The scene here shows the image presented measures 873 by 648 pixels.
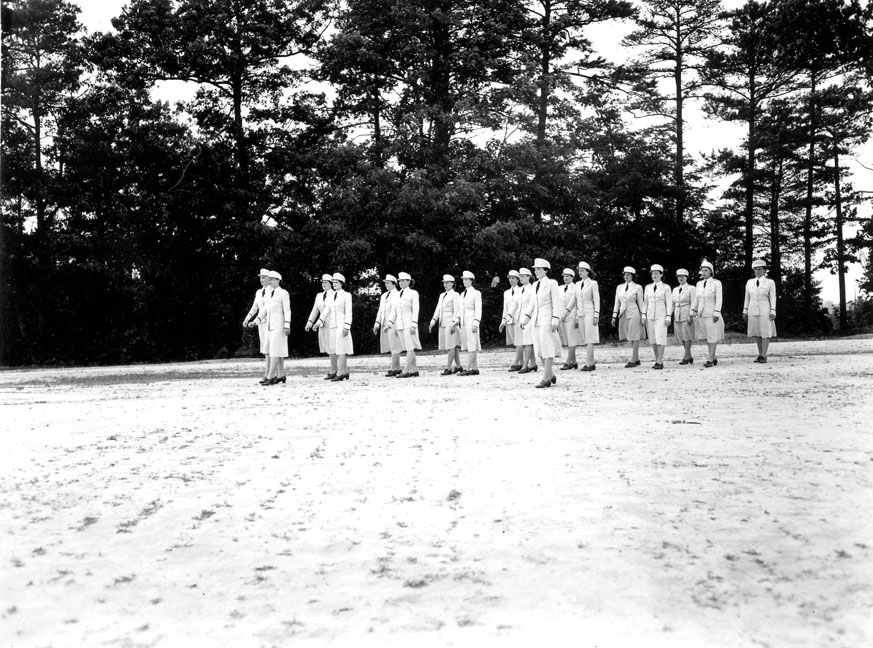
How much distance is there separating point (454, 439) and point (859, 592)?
4.61 meters

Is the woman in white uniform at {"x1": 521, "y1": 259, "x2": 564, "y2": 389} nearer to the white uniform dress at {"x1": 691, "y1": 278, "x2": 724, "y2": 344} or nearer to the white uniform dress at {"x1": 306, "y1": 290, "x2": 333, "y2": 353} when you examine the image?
the white uniform dress at {"x1": 306, "y1": 290, "x2": 333, "y2": 353}

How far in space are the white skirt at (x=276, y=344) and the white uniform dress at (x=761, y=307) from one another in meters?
9.77

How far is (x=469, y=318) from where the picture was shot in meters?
17.7

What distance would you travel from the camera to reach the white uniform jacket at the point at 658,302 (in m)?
18.0

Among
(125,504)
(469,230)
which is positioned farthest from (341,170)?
(125,504)

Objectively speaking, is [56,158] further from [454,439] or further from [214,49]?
[454,439]

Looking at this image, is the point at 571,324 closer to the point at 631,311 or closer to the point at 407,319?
the point at 631,311

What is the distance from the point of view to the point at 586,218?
37.2m

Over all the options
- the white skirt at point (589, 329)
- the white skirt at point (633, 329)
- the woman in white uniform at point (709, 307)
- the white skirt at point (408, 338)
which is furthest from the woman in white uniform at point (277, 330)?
the woman in white uniform at point (709, 307)

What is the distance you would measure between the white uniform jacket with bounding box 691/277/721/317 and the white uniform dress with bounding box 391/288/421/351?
20.1 ft

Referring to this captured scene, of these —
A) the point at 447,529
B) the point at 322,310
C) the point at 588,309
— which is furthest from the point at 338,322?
the point at 447,529

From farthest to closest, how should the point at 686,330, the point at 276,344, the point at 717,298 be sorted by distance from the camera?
the point at 686,330 < the point at 717,298 < the point at 276,344

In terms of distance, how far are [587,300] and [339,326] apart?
5.19 metres

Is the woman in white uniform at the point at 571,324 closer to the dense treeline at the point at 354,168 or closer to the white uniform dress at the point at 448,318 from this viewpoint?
the white uniform dress at the point at 448,318
